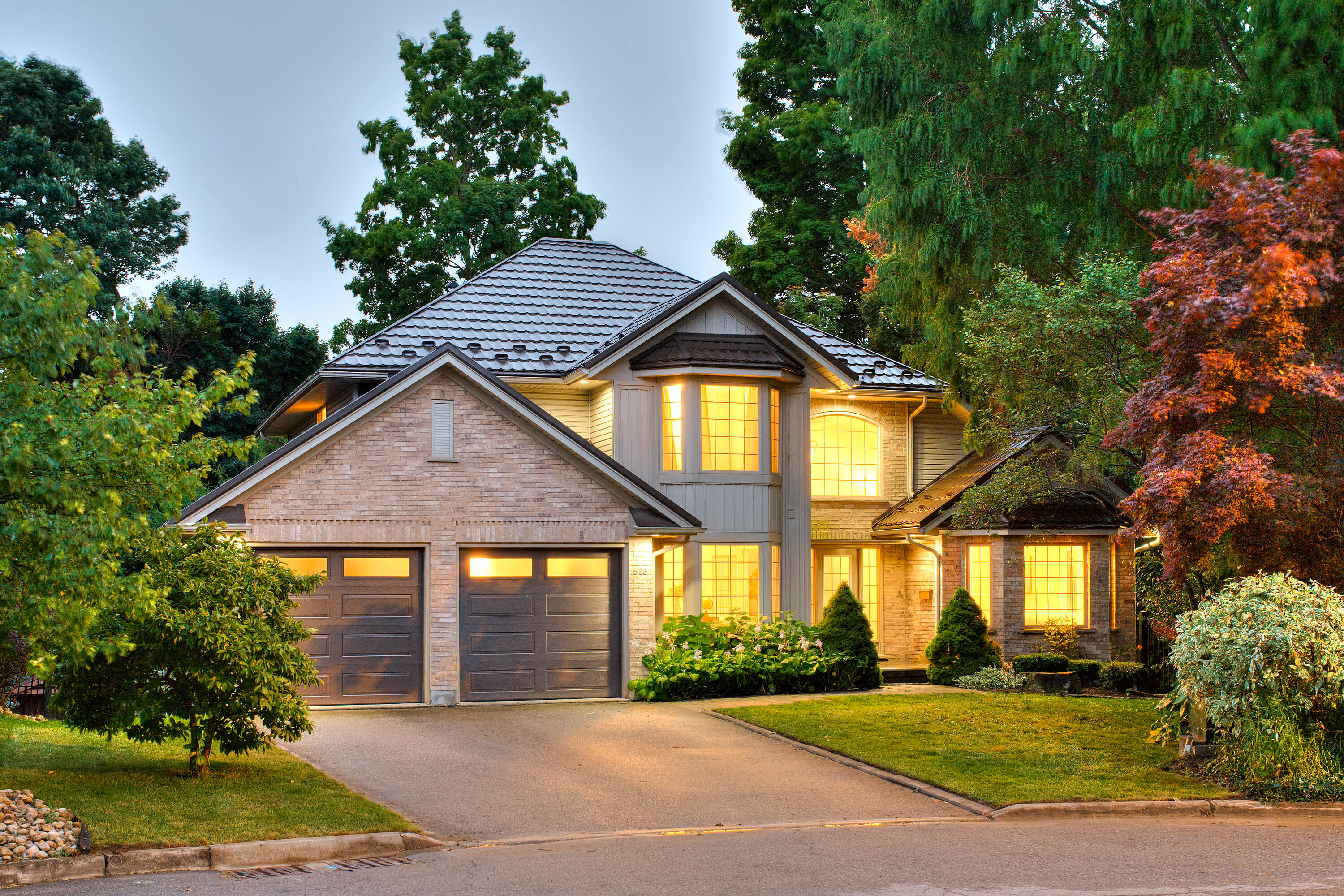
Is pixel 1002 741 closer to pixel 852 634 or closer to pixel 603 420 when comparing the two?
pixel 852 634

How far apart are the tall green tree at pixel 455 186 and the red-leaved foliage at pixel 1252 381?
27.4 meters

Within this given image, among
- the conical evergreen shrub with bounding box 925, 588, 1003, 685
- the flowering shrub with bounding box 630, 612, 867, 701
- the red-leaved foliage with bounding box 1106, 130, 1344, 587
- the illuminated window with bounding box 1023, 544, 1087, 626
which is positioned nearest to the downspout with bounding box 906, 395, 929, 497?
the illuminated window with bounding box 1023, 544, 1087, 626

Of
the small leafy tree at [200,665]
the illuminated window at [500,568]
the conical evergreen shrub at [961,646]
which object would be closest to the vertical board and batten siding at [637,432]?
the illuminated window at [500,568]

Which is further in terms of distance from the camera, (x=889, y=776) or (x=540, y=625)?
(x=540, y=625)

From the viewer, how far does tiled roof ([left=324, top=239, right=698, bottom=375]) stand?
886 inches

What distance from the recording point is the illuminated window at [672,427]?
855 inches

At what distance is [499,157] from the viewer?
40.9 metres

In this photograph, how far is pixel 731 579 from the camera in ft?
72.4

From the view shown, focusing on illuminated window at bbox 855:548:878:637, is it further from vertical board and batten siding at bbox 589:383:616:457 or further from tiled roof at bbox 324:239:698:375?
tiled roof at bbox 324:239:698:375

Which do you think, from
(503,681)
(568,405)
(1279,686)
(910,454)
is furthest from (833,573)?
(1279,686)

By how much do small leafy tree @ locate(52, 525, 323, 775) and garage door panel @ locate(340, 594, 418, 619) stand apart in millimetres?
6358

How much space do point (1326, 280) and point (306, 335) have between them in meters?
30.4

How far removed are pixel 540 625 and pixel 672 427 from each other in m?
4.45

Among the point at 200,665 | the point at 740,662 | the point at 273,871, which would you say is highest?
the point at 200,665
